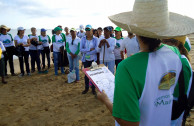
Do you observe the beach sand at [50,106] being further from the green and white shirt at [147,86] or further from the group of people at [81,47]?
the green and white shirt at [147,86]

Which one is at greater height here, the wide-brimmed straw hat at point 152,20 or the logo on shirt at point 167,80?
the wide-brimmed straw hat at point 152,20

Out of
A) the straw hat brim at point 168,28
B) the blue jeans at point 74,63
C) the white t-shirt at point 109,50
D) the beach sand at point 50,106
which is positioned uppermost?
the straw hat brim at point 168,28

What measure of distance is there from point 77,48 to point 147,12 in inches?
202

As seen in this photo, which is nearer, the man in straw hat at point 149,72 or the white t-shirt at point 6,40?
the man in straw hat at point 149,72

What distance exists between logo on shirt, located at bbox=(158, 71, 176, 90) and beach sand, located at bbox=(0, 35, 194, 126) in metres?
2.74

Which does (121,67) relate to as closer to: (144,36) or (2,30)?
(144,36)

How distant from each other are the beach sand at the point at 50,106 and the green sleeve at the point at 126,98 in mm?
2770

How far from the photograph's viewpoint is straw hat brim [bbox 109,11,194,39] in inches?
42.1

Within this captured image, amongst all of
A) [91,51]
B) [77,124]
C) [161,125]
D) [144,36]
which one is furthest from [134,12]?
[91,51]

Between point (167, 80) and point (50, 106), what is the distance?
4.20 m

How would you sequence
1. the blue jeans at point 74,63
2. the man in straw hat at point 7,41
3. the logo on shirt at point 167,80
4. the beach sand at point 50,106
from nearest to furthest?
the logo on shirt at point 167,80 → the beach sand at point 50,106 → the blue jeans at point 74,63 → the man in straw hat at point 7,41

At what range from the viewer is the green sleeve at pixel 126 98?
3.24ft

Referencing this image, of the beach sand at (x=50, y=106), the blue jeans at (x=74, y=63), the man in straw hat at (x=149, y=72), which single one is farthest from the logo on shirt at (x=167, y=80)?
the blue jeans at (x=74, y=63)

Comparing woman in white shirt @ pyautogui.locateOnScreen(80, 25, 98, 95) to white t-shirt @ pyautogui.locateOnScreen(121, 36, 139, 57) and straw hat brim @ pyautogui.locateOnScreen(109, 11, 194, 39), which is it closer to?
white t-shirt @ pyautogui.locateOnScreen(121, 36, 139, 57)
